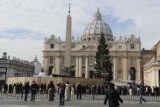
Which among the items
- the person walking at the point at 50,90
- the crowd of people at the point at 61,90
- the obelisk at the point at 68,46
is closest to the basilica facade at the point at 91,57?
the obelisk at the point at 68,46

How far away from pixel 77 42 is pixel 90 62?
8.80 meters

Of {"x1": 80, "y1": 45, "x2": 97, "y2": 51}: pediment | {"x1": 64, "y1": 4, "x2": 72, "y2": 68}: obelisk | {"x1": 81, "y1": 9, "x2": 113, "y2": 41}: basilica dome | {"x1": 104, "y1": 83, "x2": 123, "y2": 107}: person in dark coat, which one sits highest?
{"x1": 81, "y1": 9, "x2": 113, "y2": 41}: basilica dome

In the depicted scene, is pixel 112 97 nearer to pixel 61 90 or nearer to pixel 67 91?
pixel 61 90

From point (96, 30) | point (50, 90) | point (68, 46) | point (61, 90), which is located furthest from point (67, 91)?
point (96, 30)

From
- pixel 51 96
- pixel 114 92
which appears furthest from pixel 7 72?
pixel 114 92

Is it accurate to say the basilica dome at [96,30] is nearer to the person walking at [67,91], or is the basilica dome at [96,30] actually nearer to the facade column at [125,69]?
the facade column at [125,69]

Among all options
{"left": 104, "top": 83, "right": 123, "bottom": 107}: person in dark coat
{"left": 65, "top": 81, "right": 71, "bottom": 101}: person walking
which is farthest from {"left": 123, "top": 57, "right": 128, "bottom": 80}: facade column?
{"left": 104, "top": 83, "right": 123, "bottom": 107}: person in dark coat

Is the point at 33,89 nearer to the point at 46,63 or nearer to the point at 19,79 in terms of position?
the point at 19,79

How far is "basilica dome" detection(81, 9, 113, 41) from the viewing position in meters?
154

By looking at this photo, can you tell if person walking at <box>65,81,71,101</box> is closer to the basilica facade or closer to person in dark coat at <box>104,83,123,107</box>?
person in dark coat at <box>104,83,123,107</box>

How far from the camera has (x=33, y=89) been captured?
2541 centimetres

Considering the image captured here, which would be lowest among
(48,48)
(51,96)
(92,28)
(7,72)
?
(51,96)

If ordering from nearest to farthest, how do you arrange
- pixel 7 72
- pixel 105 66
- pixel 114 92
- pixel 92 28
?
pixel 114 92 < pixel 105 66 < pixel 7 72 < pixel 92 28

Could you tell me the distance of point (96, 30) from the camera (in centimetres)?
15600
